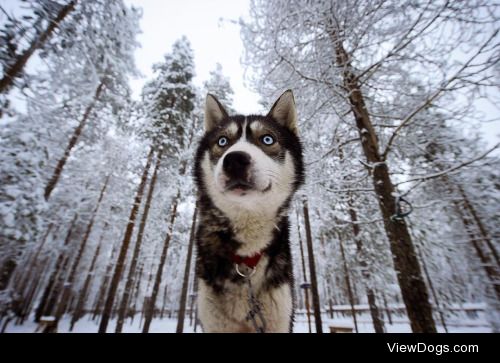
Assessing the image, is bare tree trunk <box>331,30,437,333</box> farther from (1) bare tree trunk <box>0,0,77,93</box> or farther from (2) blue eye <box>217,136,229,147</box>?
(1) bare tree trunk <box>0,0,77,93</box>

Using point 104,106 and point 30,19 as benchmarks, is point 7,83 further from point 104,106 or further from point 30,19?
point 104,106

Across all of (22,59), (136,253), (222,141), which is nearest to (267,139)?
(222,141)

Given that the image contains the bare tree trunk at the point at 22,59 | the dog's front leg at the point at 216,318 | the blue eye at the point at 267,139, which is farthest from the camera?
the bare tree trunk at the point at 22,59

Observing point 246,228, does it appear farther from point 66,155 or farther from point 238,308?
point 66,155

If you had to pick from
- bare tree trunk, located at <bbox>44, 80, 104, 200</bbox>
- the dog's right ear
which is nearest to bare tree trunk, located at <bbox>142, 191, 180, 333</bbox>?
bare tree trunk, located at <bbox>44, 80, 104, 200</bbox>

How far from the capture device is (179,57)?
17.6m

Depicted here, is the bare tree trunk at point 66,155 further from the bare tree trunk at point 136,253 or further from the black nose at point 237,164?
the black nose at point 237,164

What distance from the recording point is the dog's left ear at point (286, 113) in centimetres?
323

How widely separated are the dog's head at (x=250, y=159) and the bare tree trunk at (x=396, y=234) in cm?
223

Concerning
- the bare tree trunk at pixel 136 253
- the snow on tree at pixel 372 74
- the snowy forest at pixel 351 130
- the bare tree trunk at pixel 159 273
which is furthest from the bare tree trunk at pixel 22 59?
the bare tree trunk at pixel 159 273

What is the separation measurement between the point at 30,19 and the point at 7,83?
1915mm

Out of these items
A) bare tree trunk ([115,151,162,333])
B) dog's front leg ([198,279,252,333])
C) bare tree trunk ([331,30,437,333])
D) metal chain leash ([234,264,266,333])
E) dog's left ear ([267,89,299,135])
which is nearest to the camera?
metal chain leash ([234,264,266,333])

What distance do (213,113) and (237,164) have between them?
164cm

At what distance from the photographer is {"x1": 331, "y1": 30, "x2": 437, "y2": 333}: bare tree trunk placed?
3.77 metres
